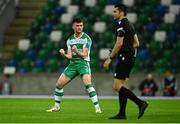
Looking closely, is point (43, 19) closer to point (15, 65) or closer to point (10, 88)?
point (15, 65)

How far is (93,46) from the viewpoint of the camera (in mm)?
28703

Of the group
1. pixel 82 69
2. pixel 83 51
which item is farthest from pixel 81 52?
pixel 82 69

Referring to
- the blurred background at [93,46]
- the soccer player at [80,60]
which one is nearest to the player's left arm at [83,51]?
the soccer player at [80,60]

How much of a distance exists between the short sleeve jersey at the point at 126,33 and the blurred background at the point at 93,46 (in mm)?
12633

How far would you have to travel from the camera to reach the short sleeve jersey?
13250 mm

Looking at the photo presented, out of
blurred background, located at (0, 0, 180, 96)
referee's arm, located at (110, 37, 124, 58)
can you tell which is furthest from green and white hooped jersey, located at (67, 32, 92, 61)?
blurred background, located at (0, 0, 180, 96)

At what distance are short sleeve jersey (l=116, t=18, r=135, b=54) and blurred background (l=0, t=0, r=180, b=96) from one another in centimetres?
1263

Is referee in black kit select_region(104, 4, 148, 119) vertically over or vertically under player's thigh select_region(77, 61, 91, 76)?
over

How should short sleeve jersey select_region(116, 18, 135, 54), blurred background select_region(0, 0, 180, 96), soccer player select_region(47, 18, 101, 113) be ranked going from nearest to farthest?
1. short sleeve jersey select_region(116, 18, 135, 54)
2. soccer player select_region(47, 18, 101, 113)
3. blurred background select_region(0, 0, 180, 96)

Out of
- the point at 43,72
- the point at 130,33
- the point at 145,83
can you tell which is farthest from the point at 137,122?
the point at 43,72

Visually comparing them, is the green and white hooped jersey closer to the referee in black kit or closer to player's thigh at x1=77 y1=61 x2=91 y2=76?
player's thigh at x1=77 y1=61 x2=91 y2=76

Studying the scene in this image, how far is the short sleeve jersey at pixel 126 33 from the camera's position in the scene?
1325 cm

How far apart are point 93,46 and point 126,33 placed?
15.4 metres

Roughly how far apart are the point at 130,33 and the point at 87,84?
194cm
